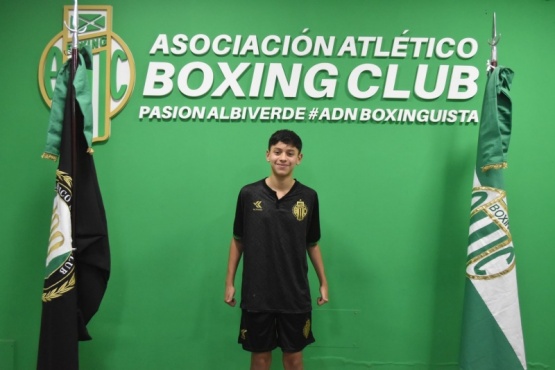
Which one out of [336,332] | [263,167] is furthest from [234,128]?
[336,332]

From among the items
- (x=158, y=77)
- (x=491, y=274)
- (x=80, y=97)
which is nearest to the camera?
(x=80, y=97)

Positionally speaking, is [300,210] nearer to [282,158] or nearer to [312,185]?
[282,158]

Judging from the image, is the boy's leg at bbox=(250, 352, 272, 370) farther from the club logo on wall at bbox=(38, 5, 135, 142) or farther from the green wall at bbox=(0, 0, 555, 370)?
the club logo on wall at bbox=(38, 5, 135, 142)

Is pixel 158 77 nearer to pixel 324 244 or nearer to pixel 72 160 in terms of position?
pixel 72 160

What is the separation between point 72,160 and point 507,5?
2.24m

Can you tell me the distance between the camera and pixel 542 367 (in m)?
2.33

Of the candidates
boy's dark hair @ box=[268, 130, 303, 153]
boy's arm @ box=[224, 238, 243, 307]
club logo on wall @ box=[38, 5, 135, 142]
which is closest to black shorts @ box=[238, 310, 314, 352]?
boy's arm @ box=[224, 238, 243, 307]

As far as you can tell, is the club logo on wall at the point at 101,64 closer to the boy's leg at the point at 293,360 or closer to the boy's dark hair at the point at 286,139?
the boy's dark hair at the point at 286,139

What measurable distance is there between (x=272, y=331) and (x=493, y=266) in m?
1.03

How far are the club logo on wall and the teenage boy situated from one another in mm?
865

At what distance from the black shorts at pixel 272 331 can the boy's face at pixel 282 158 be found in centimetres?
62

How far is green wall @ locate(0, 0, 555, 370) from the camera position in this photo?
2.30m

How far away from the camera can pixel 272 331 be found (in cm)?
197

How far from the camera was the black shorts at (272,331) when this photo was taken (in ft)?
6.39
